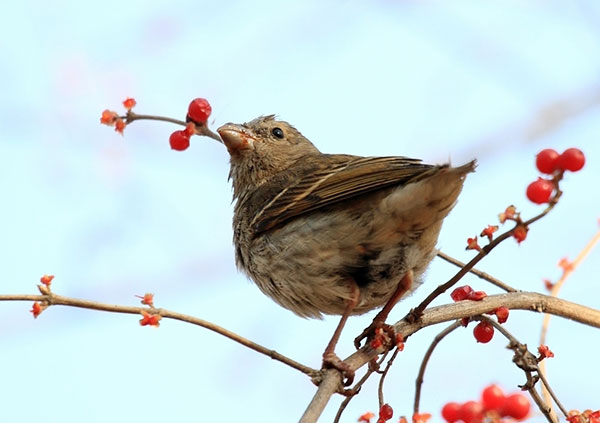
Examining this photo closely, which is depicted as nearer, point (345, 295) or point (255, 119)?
point (345, 295)

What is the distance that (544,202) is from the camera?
8.84 feet

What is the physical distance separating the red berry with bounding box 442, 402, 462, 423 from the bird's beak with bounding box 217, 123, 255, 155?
3084mm

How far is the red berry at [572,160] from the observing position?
2666 millimetres

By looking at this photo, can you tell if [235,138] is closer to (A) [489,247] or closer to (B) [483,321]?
(B) [483,321]

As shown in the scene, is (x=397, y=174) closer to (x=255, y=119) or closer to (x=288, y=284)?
(x=288, y=284)

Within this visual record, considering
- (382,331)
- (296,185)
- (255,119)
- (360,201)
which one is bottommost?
(382,331)

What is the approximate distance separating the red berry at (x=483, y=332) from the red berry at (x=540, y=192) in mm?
949

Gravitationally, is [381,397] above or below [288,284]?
below

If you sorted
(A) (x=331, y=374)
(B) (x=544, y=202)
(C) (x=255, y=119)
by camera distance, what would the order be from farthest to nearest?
(C) (x=255, y=119)
(A) (x=331, y=374)
(B) (x=544, y=202)

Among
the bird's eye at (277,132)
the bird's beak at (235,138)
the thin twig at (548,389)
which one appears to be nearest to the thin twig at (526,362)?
the thin twig at (548,389)

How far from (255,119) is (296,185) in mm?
1191

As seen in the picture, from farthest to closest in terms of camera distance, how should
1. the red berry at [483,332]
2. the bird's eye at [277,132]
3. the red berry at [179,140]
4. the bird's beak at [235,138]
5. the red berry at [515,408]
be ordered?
the bird's eye at [277,132] → the bird's beak at [235,138] → the red berry at [179,140] → the red berry at [483,332] → the red berry at [515,408]

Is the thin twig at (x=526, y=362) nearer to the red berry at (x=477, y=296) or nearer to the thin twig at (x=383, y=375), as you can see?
the red berry at (x=477, y=296)

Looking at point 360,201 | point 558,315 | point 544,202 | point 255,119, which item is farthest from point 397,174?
point 255,119
